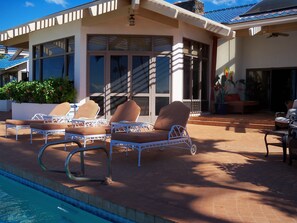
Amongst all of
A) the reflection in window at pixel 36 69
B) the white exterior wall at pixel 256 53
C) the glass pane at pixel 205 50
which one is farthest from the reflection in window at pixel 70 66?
the white exterior wall at pixel 256 53

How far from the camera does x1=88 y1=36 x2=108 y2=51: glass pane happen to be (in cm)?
1305

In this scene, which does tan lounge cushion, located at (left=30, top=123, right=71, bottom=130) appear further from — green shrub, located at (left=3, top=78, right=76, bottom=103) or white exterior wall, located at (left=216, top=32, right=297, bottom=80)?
white exterior wall, located at (left=216, top=32, right=297, bottom=80)

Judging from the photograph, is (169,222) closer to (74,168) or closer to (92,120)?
(74,168)

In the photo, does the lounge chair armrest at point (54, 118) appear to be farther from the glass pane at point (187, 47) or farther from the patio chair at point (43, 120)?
the glass pane at point (187, 47)

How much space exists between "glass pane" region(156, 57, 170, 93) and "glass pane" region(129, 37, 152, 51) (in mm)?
612

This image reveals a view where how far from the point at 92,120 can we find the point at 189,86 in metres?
6.14

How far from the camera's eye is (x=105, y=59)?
1304 cm

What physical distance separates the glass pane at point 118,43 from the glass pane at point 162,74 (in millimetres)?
1348

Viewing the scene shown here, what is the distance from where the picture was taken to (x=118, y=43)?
516 inches

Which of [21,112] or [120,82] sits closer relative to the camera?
[120,82]

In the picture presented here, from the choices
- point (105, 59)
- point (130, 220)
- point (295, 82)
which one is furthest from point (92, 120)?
point (295, 82)

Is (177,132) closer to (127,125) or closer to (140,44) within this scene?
(127,125)

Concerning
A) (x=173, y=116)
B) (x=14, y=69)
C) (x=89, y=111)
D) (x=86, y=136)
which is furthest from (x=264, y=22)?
(x=14, y=69)

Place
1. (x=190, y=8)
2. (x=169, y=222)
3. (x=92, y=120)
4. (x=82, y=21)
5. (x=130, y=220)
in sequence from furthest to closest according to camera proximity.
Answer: (x=190, y=8) → (x=82, y=21) → (x=92, y=120) → (x=130, y=220) → (x=169, y=222)
